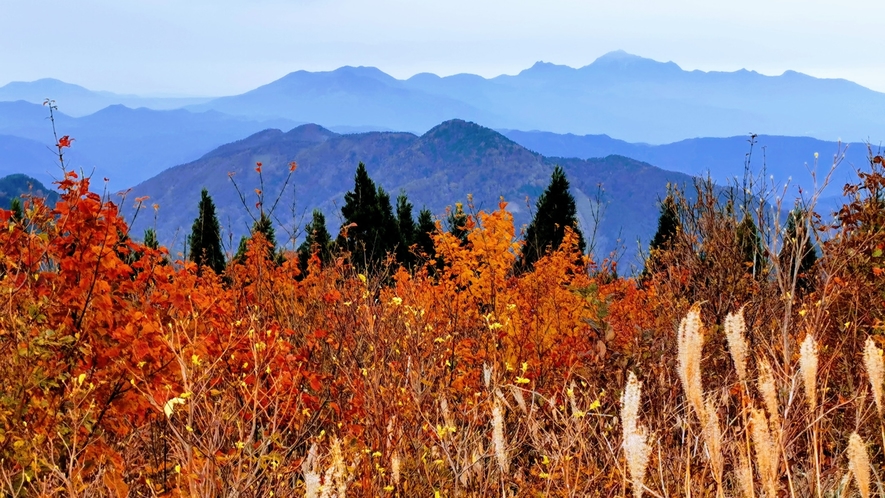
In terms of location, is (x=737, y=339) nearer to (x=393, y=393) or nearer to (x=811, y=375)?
(x=811, y=375)

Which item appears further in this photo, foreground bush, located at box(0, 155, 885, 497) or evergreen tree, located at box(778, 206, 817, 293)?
evergreen tree, located at box(778, 206, 817, 293)

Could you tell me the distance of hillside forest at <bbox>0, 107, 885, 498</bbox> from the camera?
254 cm

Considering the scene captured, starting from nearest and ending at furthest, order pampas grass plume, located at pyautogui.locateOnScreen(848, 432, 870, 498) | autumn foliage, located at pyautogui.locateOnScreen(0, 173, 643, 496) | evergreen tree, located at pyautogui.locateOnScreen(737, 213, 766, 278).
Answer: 1. pampas grass plume, located at pyautogui.locateOnScreen(848, 432, 870, 498)
2. autumn foliage, located at pyautogui.locateOnScreen(0, 173, 643, 496)
3. evergreen tree, located at pyautogui.locateOnScreen(737, 213, 766, 278)

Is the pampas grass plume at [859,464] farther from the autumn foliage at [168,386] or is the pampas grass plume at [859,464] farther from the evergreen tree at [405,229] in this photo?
the evergreen tree at [405,229]

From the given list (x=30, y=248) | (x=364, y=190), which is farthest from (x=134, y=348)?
(x=364, y=190)

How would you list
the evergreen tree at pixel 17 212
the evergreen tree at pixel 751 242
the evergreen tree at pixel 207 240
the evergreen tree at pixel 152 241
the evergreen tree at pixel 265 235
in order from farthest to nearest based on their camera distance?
the evergreen tree at pixel 207 240, the evergreen tree at pixel 152 241, the evergreen tree at pixel 265 235, the evergreen tree at pixel 751 242, the evergreen tree at pixel 17 212

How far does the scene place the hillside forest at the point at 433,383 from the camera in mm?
2539

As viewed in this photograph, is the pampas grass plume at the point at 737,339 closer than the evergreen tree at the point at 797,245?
Yes

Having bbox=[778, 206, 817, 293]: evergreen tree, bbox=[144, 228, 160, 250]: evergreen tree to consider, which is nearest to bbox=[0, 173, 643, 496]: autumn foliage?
bbox=[778, 206, 817, 293]: evergreen tree

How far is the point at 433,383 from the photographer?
4699mm

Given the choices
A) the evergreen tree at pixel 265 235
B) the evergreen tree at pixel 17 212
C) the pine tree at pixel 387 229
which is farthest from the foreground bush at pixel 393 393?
the pine tree at pixel 387 229

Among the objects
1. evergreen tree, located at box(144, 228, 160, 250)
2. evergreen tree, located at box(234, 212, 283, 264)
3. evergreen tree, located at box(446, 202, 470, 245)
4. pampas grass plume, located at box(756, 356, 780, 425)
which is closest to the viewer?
pampas grass plume, located at box(756, 356, 780, 425)

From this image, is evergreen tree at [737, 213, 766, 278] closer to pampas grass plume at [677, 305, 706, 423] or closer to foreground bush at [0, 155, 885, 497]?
foreground bush at [0, 155, 885, 497]

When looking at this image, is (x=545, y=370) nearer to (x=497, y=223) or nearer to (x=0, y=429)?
(x=497, y=223)
